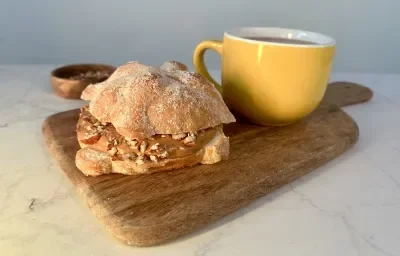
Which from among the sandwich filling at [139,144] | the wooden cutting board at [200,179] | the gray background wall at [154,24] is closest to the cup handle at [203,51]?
the wooden cutting board at [200,179]

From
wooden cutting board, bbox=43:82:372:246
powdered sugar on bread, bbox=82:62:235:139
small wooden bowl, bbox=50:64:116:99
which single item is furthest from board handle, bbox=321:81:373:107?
small wooden bowl, bbox=50:64:116:99

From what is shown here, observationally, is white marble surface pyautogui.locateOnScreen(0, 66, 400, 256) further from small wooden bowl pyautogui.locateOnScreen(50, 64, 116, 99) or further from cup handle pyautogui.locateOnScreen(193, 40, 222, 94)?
cup handle pyautogui.locateOnScreen(193, 40, 222, 94)

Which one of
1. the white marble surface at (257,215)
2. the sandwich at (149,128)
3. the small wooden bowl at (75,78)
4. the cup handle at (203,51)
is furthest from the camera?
the small wooden bowl at (75,78)

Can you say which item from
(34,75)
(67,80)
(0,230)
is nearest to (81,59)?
(34,75)

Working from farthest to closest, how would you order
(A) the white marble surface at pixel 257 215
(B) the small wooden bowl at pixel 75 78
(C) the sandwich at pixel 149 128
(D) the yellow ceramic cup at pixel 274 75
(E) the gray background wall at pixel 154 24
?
(E) the gray background wall at pixel 154 24 < (B) the small wooden bowl at pixel 75 78 < (D) the yellow ceramic cup at pixel 274 75 < (C) the sandwich at pixel 149 128 < (A) the white marble surface at pixel 257 215

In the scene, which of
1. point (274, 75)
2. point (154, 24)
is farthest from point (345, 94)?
point (154, 24)

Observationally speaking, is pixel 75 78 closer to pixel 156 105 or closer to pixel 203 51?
pixel 203 51

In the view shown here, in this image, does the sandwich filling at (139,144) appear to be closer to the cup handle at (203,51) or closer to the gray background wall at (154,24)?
the cup handle at (203,51)
